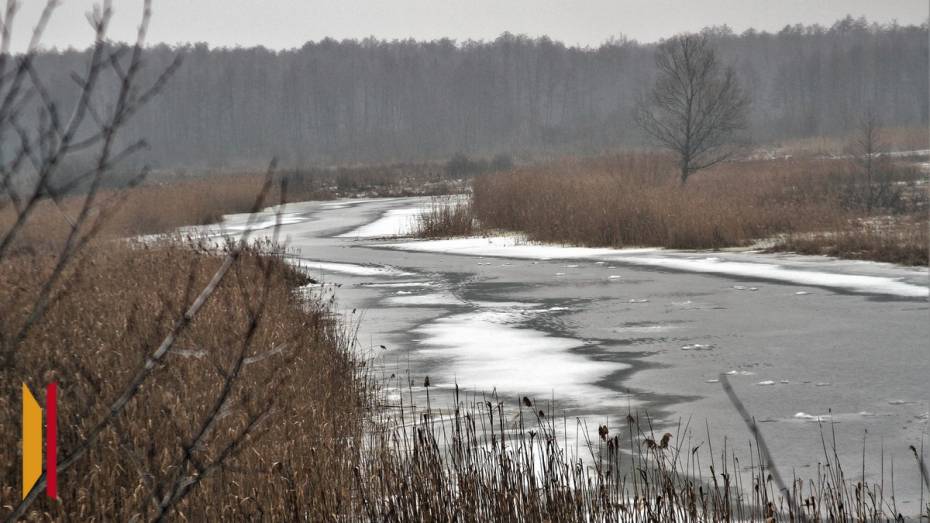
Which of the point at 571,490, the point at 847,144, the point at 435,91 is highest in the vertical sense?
the point at 435,91

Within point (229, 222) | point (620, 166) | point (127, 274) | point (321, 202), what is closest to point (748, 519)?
point (127, 274)

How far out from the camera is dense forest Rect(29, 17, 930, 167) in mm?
99438

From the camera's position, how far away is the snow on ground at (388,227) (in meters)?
26.0

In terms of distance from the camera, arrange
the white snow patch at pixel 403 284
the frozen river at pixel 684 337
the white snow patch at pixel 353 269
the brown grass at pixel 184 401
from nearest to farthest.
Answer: the brown grass at pixel 184 401 < the frozen river at pixel 684 337 < the white snow patch at pixel 403 284 < the white snow patch at pixel 353 269

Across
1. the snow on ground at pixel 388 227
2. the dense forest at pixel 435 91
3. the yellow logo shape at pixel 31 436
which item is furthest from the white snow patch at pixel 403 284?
the dense forest at pixel 435 91

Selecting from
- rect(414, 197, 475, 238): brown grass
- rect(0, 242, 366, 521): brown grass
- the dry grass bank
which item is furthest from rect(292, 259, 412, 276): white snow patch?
rect(0, 242, 366, 521): brown grass

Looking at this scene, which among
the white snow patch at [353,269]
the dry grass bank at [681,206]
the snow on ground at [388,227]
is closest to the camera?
the white snow patch at [353,269]

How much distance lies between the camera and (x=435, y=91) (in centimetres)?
11331

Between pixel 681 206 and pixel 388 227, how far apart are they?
9386 mm

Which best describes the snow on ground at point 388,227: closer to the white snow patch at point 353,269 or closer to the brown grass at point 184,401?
the white snow patch at point 353,269

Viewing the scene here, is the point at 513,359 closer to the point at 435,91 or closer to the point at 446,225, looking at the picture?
the point at 446,225

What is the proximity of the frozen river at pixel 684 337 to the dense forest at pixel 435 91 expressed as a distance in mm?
72183

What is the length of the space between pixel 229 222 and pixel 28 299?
2168 centimetres

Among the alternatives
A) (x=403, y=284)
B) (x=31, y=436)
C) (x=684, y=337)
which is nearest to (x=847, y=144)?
(x=403, y=284)
